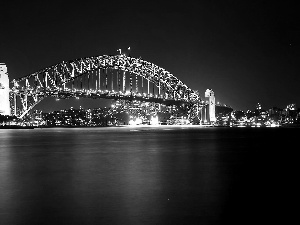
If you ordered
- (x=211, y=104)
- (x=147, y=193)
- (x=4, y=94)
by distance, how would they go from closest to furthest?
→ (x=147, y=193), (x=4, y=94), (x=211, y=104)

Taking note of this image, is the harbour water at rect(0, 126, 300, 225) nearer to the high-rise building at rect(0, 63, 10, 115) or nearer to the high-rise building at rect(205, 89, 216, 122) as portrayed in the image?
the high-rise building at rect(0, 63, 10, 115)

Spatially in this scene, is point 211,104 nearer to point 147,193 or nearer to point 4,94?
point 4,94

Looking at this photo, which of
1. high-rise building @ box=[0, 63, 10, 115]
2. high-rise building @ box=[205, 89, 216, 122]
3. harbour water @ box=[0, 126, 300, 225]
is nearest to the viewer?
harbour water @ box=[0, 126, 300, 225]

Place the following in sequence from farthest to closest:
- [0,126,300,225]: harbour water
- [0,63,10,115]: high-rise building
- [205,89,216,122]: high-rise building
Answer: [205,89,216,122]: high-rise building → [0,63,10,115]: high-rise building → [0,126,300,225]: harbour water

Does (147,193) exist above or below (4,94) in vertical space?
below

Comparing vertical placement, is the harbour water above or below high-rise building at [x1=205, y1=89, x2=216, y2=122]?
below

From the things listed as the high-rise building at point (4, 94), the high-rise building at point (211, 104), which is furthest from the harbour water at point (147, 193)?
the high-rise building at point (211, 104)

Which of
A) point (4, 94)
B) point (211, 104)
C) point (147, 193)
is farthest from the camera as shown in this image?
point (211, 104)

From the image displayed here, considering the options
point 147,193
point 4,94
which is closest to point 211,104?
point 4,94

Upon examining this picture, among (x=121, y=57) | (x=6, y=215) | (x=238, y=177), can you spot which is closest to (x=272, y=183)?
(x=238, y=177)

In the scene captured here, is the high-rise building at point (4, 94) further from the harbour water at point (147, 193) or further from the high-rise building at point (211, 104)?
the harbour water at point (147, 193)

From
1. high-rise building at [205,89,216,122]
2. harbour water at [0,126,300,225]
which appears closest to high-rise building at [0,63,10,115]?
high-rise building at [205,89,216,122]
